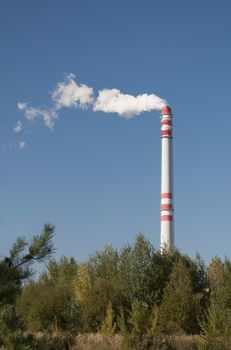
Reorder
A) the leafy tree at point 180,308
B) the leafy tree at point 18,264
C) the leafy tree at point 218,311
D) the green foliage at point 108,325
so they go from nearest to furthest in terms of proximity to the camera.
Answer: the leafy tree at point 18,264 → the leafy tree at point 218,311 → the green foliage at point 108,325 → the leafy tree at point 180,308

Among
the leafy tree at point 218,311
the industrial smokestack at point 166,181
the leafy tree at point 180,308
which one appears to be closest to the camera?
the leafy tree at point 218,311

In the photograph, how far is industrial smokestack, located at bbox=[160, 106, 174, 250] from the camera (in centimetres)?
5606

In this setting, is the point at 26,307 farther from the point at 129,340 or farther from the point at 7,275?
the point at 7,275

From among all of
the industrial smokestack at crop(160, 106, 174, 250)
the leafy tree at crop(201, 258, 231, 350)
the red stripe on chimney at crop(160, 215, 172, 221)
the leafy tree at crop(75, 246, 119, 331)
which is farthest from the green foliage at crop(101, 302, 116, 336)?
the red stripe on chimney at crop(160, 215, 172, 221)

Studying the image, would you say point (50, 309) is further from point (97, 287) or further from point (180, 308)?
point (180, 308)

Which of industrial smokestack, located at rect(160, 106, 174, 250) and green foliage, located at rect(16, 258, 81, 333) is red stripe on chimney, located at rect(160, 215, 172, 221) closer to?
industrial smokestack, located at rect(160, 106, 174, 250)

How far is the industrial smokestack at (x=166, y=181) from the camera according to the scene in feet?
184

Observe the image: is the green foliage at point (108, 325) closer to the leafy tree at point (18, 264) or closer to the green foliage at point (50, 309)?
the green foliage at point (50, 309)


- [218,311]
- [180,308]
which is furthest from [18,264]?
[180,308]

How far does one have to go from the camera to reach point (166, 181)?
57.9 m

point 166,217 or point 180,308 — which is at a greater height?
point 166,217

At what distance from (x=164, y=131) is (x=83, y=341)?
40.1 meters

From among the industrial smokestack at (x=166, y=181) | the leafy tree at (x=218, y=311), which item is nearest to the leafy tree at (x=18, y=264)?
the leafy tree at (x=218, y=311)

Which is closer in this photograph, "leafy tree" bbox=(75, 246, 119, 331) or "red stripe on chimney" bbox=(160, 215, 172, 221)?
"leafy tree" bbox=(75, 246, 119, 331)
